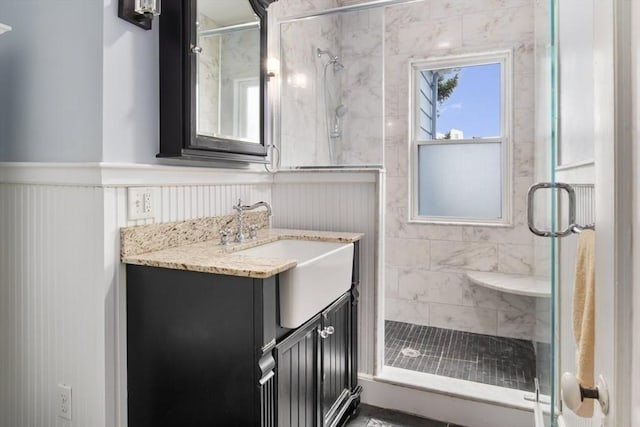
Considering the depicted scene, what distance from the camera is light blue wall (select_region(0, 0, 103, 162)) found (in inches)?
52.2

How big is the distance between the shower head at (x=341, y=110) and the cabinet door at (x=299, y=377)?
1467 mm

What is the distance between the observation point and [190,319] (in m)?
1.30

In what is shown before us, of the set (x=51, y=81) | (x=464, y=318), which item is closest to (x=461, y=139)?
(x=464, y=318)

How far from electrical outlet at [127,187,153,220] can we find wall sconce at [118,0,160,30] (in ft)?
1.98

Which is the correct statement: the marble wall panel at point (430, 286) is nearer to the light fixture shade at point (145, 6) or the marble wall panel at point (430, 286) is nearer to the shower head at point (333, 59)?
the shower head at point (333, 59)

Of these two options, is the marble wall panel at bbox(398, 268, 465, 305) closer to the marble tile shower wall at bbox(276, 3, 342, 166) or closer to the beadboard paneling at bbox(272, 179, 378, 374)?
the beadboard paneling at bbox(272, 179, 378, 374)

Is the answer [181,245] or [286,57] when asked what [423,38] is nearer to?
[286,57]

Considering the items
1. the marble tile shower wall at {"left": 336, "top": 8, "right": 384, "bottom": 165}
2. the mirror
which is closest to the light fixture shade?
the mirror

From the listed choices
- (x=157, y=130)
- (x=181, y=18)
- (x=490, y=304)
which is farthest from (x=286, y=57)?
(x=490, y=304)

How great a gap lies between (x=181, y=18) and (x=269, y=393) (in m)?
1.40

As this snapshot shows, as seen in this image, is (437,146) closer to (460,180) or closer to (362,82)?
(460,180)

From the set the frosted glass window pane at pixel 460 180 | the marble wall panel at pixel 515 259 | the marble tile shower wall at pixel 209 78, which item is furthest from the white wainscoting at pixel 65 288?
the marble wall panel at pixel 515 259

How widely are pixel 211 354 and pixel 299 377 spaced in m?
0.39

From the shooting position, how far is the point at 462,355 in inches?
105
